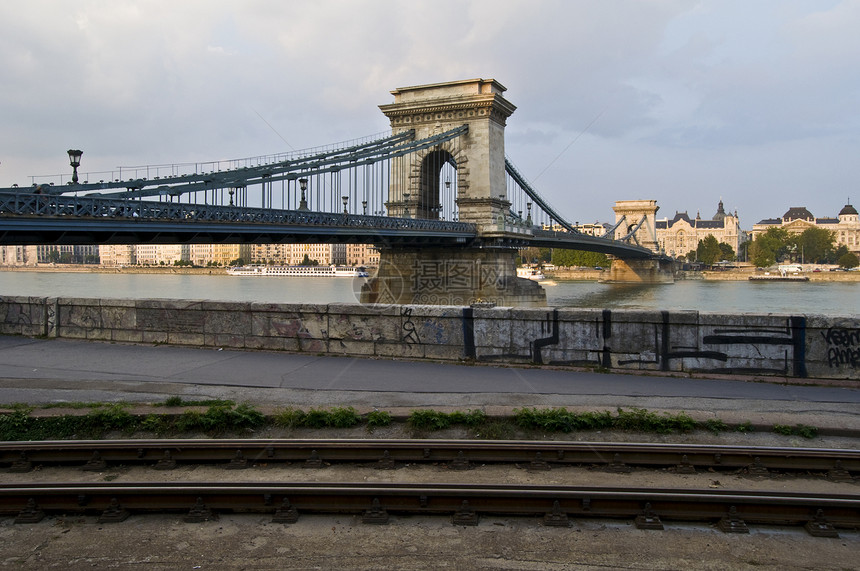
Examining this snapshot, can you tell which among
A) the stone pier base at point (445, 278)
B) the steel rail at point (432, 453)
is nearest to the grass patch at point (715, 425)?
the steel rail at point (432, 453)

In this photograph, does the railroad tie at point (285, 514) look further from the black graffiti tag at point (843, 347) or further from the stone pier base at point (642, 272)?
the stone pier base at point (642, 272)

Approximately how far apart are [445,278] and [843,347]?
30.1 metres

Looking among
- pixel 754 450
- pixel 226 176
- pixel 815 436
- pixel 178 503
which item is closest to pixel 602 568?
pixel 754 450

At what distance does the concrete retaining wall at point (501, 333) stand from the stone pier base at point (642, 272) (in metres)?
72.5

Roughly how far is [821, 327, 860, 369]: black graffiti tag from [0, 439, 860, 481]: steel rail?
2842 mm

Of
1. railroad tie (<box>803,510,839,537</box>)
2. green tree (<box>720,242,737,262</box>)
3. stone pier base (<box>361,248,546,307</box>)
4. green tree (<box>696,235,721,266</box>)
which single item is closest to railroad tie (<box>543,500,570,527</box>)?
railroad tie (<box>803,510,839,537</box>)

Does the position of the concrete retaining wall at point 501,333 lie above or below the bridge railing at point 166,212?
below

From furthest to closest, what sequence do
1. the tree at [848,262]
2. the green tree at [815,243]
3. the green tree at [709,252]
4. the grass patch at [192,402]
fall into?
the green tree at [815,243]
the green tree at [709,252]
the tree at [848,262]
the grass patch at [192,402]

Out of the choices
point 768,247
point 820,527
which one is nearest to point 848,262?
point 768,247

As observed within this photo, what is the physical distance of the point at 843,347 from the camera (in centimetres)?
746

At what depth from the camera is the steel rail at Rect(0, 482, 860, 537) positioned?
406 centimetres

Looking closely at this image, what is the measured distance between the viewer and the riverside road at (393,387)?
256 inches

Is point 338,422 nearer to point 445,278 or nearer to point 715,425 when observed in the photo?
point 715,425

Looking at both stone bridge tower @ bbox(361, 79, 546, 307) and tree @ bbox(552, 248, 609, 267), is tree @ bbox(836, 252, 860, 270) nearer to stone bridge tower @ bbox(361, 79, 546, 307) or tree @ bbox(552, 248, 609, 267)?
tree @ bbox(552, 248, 609, 267)
